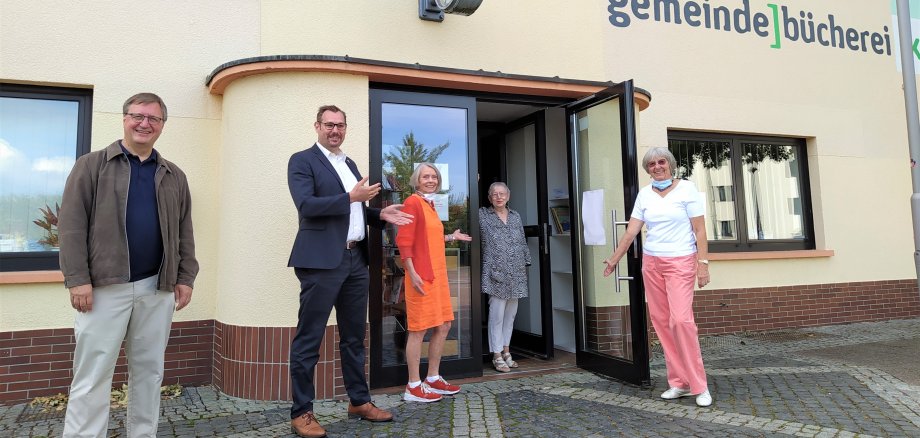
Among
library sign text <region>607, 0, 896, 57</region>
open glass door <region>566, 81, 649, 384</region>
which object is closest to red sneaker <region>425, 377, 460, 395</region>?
open glass door <region>566, 81, 649, 384</region>

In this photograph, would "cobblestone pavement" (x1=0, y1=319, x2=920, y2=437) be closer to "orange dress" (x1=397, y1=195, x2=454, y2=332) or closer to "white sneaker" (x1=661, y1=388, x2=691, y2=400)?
"white sneaker" (x1=661, y1=388, x2=691, y2=400)

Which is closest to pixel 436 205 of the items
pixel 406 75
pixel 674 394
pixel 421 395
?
pixel 406 75

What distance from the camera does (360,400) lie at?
11.9 ft

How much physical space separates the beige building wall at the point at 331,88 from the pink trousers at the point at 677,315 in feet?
7.79

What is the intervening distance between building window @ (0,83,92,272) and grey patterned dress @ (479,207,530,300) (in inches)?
133

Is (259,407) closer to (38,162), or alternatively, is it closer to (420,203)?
(420,203)

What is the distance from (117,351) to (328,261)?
1138 millimetres

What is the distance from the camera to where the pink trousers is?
3.95 m

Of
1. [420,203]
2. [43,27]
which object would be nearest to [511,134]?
[420,203]

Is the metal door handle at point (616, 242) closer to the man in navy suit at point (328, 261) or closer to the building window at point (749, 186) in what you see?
the man in navy suit at point (328, 261)

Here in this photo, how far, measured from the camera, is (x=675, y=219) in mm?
4023

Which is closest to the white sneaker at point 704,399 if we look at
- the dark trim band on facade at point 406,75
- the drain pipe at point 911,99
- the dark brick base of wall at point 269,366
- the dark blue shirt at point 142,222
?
the dark brick base of wall at point 269,366

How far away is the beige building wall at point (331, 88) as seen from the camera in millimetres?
4273

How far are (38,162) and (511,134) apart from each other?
14.6ft
